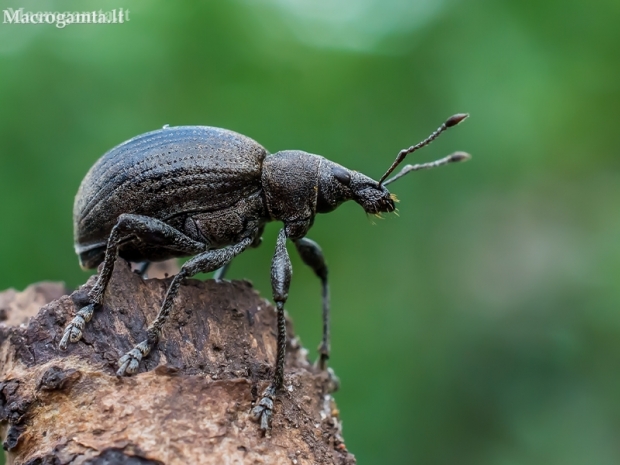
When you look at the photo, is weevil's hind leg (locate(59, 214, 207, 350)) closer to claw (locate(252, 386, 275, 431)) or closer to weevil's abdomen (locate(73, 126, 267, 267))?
weevil's abdomen (locate(73, 126, 267, 267))

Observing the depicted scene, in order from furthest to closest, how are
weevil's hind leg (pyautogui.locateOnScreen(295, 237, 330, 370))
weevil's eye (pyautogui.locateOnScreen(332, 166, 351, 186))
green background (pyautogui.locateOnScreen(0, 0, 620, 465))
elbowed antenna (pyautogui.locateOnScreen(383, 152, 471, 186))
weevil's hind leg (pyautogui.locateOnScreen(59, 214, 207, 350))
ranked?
green background (pyautogui.locateOnScreen(0, 0, 620, 465)) < weevil's hind leg (pyautogui.locateOnScreen(295, 237, 330, 370)) < elbowed antenna (pyautogui.locateOnScreen(383, 152, 471, 186)) < weevil's eye (pyautogui.locateOnScreen(332, 166, 351, 186)) < weevil's hind leg (pyautogui.locateOnScreen(59, 214, 207, 350))

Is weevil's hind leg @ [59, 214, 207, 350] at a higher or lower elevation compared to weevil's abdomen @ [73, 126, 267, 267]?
lower

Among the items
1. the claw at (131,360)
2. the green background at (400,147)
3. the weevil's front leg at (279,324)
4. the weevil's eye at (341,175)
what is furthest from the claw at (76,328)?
the green background at (400,147)

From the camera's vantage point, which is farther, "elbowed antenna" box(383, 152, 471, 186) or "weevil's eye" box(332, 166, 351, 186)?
"elbowed antenna" box(383, 152, 471, 186)

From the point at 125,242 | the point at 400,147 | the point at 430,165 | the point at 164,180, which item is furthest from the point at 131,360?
the point at 400,147

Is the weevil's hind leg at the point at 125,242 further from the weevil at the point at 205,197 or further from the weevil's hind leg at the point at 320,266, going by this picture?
the weevil's hind leg at the point at 320,266

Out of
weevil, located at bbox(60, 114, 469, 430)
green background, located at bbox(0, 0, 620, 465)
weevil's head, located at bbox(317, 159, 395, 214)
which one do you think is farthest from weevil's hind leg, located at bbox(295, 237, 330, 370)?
green background, located at bbox(0, 0, 620, 465)

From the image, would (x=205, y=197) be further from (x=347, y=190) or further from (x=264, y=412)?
(x=264, y=412)
